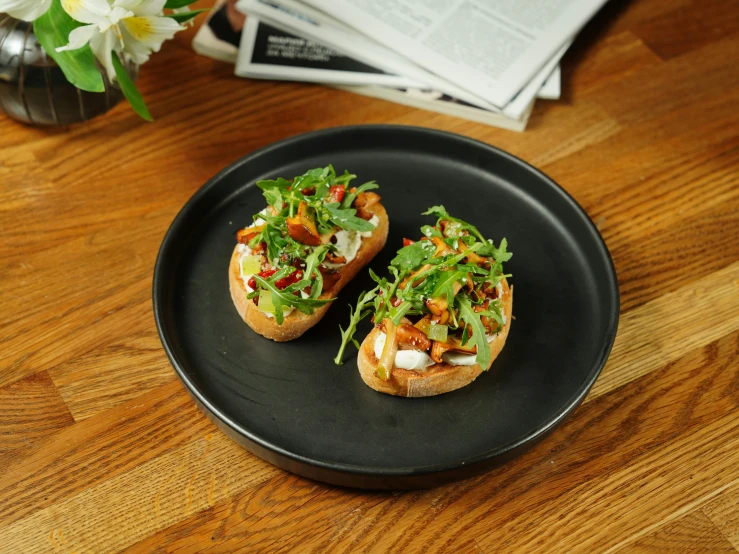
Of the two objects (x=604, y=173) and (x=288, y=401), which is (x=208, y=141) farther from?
(x=604, y=173)

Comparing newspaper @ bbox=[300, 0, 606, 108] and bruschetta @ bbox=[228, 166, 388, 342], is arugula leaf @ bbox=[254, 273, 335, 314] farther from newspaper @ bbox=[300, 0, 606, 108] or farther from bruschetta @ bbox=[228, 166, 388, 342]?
newspaper @ bbox=[300, 0, 606, 108]

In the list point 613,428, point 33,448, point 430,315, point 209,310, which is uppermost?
point 430,315

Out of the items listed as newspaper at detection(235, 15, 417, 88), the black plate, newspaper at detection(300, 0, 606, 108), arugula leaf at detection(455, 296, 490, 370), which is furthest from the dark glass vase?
arugula leaf at detection(455, 296, 490, 370)

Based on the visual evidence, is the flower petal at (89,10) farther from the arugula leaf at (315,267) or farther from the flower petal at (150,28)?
the arugula leaf at (315,267)

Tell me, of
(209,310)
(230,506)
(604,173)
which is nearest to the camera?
(230,506)

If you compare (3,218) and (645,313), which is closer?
(645,313)

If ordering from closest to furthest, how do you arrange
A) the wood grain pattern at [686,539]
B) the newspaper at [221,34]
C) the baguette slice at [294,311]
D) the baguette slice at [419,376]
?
the wood grain pattern at [686,539]
the baguette slice at [419,376]
the baguette slice at [294,311]
the newspaper at [221,34]

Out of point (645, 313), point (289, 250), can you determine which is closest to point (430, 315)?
point (289, 250)

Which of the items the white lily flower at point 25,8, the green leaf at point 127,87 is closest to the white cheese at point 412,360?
the green leaf at point 127,87
